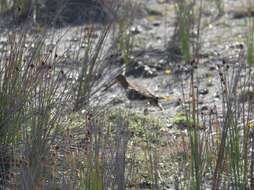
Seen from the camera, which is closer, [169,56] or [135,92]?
[135,92]

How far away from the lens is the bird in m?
6.68

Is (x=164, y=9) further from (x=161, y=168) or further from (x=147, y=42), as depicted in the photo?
(x=161, y=168)

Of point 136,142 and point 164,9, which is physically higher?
point 164,9

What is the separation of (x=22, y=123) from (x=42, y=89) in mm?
269

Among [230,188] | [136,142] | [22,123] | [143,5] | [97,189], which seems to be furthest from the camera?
[143,5]

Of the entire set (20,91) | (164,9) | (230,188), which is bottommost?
(230,188)

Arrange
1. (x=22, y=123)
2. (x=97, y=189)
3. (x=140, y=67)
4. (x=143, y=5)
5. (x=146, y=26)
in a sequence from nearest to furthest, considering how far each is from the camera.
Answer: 1. (x=97, y=189)
2. (x=22, y=123)
3. (x=140, y=67)
4. (x=146, y=26)
5. (x=143, y=5)

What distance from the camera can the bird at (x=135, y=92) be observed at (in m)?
6.68

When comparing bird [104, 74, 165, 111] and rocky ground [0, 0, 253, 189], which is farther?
bird [104, 74, 165, 111]

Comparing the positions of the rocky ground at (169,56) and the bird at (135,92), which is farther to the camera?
the bird at (135,92)

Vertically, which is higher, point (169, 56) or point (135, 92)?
point (169, 56)

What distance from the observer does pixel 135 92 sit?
6.79m

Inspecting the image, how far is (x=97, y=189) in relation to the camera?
354 centimetres

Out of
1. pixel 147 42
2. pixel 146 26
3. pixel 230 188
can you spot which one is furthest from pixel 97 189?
pixel 146 26
